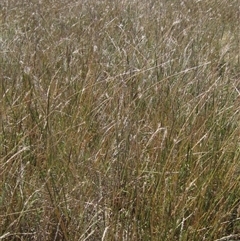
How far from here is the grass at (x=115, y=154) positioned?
1.36m

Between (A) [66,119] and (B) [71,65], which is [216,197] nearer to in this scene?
(A) [66,119]

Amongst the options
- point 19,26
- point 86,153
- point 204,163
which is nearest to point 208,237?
point 204,163

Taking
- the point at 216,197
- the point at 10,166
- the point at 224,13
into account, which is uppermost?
the point at 10,166

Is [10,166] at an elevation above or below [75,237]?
above

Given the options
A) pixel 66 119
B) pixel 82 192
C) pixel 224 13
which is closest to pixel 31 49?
pixel 66 119

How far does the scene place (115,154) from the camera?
59.2 inches

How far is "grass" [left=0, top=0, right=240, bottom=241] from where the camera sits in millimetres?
1361

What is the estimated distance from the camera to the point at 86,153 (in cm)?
164

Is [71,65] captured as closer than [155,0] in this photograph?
Yes

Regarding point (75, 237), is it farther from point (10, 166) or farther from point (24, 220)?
point (10, 166)

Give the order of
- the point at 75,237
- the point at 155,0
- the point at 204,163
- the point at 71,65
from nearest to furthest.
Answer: the point at 75,237 → the point at 204,163 → the point at 71,65 → the point at 155,0

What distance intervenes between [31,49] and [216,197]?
1.27 m

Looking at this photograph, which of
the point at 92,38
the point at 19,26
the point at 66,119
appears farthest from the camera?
the point at 19,26

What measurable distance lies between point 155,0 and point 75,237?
9.26 feet
